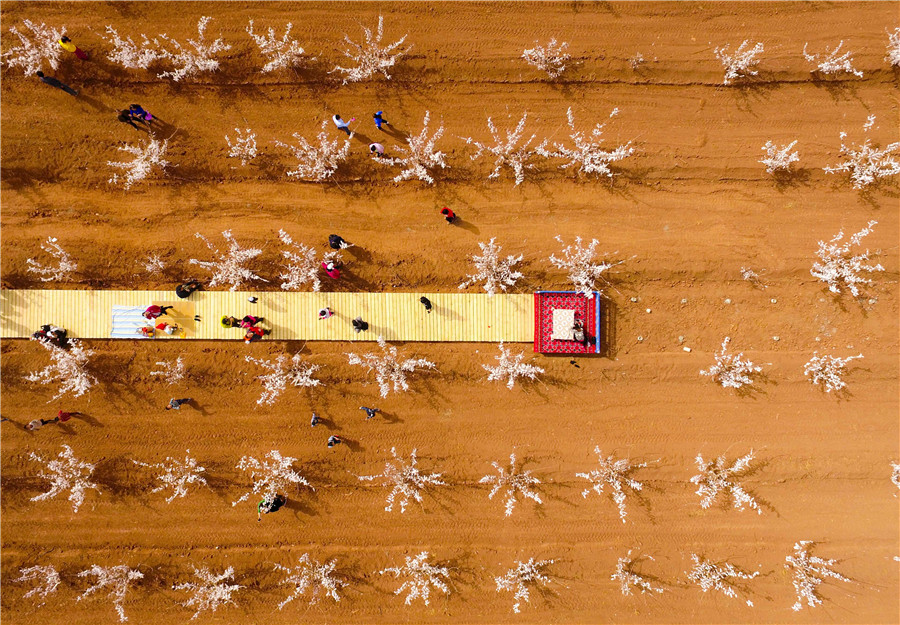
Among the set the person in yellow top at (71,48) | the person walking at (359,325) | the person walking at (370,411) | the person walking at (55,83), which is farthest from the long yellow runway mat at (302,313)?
the person in yellow top at (71,48)

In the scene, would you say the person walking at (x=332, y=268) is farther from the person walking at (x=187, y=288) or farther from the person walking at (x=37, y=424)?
the person walking at (x=37, y=424)

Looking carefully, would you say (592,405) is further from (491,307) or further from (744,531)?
(744,531)

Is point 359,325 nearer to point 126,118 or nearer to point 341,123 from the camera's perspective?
point 341,123

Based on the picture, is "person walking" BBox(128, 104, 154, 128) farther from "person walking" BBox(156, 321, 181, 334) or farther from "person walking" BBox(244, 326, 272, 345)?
"person walking" BBox(244, 326, 272, 345)

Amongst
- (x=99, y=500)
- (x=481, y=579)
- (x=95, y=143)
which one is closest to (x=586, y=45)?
(x=95, y=143)

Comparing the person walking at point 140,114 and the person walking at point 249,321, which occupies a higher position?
the person walking at point 140,114

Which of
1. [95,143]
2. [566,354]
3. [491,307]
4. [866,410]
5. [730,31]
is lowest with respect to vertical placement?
[866,410]

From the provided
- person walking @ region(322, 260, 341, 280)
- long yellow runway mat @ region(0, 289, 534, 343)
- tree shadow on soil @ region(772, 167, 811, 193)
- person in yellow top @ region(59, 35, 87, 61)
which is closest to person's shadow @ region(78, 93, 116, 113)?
person in yellow top @ region(59, 35, 87, 61)

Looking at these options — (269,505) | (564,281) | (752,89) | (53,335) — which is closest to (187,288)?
(53,335)
